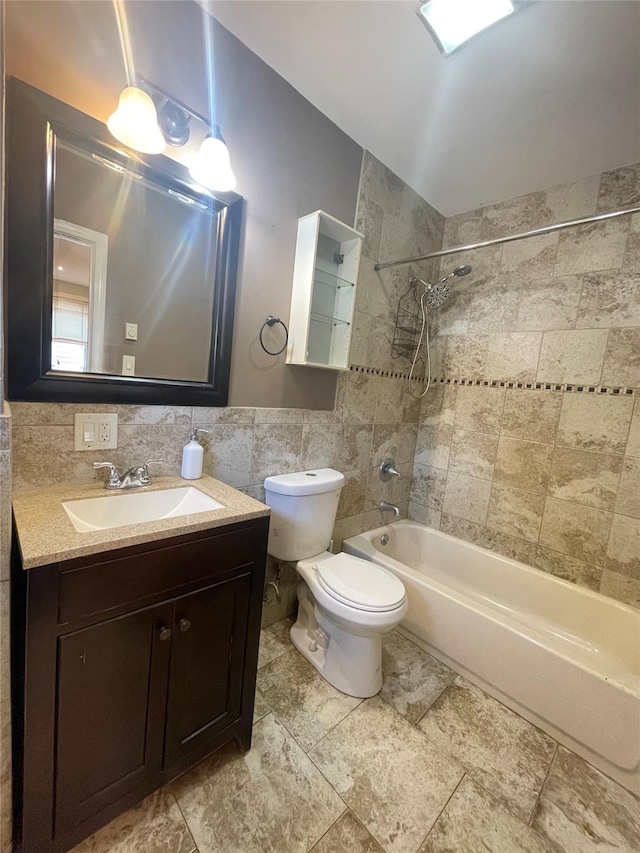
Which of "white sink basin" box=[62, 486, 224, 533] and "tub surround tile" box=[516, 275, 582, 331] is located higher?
"tub surround tile" box=[516, 275, 582, 331]

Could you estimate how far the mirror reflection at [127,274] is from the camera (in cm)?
107

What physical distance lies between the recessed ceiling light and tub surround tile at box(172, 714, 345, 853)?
8.58ft

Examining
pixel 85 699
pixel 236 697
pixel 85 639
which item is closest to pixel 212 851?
pixel 236 697

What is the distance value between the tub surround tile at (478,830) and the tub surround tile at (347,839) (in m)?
0.15

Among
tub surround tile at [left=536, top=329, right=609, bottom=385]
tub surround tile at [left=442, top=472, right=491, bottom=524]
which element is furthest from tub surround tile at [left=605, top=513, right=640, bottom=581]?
tub surround tile at [left=536, top=329, right=609, bottom=385]

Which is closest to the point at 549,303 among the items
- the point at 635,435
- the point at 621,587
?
the point at 635,435

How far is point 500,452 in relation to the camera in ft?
7.09

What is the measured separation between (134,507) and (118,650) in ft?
1.45

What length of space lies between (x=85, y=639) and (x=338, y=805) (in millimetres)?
976

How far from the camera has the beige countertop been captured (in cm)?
77

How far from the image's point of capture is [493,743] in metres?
1.36

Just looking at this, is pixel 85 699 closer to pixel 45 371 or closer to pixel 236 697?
pixel 236 697

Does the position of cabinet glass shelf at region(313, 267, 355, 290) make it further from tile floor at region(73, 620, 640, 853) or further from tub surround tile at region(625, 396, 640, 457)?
tile floor at region(73, 620, 640, 853)

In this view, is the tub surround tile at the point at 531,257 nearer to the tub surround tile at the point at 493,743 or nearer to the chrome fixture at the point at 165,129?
the chrome fixture at the point at 165,129
